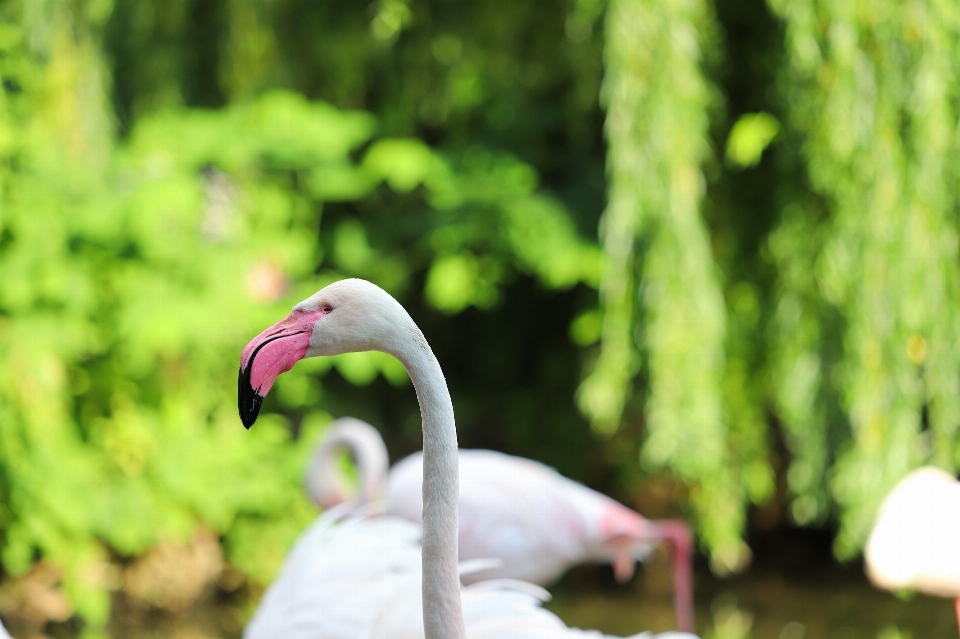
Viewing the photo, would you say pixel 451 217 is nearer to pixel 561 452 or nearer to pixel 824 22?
pixel 561 452

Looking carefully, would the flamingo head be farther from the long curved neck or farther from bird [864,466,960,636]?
bird [864,466,960,636]

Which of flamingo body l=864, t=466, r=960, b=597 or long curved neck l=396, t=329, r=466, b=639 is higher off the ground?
long curved neck l=396, t=329, r=466, b=639

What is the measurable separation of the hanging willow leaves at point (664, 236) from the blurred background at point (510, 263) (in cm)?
1

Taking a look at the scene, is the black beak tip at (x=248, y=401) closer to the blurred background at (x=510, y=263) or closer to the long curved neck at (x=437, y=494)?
the long curved neck at (x=437, y=494)

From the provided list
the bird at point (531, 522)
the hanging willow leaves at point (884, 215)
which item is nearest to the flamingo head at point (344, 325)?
the bird at point (531, 522)

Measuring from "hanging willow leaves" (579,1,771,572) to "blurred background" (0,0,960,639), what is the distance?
1cm

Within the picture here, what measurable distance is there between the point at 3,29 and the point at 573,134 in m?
2.49

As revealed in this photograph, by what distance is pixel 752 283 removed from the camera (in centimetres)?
412

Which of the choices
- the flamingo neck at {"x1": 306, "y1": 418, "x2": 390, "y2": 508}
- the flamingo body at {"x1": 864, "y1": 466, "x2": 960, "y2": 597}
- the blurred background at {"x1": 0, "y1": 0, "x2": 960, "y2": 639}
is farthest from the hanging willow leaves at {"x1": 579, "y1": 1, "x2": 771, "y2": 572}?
the flamingo neck at {"x1": 306, "y1": 418, "x2": 390, "y2": 508}

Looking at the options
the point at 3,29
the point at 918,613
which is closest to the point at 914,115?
the point at 918,613

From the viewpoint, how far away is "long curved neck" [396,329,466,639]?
1405mm

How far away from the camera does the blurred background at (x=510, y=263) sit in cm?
333

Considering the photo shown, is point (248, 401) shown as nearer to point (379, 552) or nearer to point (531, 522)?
point (379, 552)

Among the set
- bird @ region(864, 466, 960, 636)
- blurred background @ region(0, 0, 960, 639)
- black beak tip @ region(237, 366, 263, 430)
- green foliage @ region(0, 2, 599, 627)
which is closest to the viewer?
black beak tip @ region(237, 366, 263, 430)
